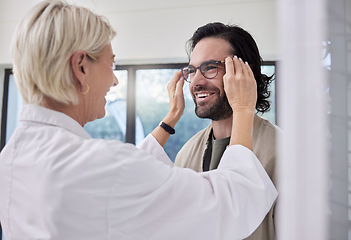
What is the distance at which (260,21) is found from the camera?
100 inches

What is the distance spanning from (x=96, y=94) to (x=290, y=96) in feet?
1.90

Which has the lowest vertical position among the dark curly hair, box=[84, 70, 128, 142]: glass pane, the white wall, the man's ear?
box=[84, 70, 128, 142]: glass pane

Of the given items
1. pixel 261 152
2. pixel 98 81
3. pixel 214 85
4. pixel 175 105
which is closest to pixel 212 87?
pixel 214 85

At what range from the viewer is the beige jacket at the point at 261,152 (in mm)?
891

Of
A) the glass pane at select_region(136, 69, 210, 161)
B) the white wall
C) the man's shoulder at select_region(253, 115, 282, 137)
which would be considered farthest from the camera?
the glass pane at select_region(136, 69, 210, 161)

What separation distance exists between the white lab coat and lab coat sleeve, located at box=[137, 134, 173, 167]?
387mm

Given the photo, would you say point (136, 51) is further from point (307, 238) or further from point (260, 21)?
point (307, 238)

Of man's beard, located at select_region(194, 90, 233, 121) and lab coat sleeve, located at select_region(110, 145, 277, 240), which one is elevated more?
man's beard, located at select_region(194, 90, 233, 121)

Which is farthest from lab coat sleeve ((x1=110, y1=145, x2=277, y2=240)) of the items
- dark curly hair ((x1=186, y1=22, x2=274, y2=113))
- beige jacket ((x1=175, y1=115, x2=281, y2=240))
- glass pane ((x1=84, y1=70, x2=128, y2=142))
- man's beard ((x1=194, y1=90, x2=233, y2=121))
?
glass pane ((x1=84, y1=70, x2=128, y2=142))

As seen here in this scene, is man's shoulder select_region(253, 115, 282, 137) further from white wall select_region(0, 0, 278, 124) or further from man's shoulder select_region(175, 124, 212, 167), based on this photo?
white wall select_region(0, 0, 278, 124)

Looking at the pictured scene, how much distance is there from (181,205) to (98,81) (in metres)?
0.37

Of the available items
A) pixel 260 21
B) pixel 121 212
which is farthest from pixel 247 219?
pixel 260 21

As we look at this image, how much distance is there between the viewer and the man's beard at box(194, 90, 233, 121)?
3.62 feet

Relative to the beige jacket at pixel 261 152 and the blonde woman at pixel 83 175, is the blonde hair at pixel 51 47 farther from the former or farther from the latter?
the beige jacket at pixel 261 152
